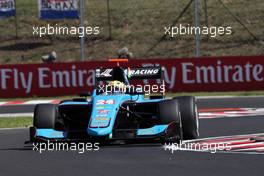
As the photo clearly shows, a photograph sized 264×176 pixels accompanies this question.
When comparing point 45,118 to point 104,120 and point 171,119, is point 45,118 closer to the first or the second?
point 104,120

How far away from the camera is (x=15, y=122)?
18391mm

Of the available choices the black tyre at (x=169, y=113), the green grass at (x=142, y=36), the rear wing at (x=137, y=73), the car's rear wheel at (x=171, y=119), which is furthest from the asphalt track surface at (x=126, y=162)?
the green grass at (x=142, y=36)

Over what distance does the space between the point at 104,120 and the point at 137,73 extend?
89.6 inches

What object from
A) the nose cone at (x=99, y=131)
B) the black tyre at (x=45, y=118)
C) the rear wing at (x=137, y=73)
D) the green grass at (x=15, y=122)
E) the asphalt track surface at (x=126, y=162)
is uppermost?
the rear wing at (x=137, y=73)

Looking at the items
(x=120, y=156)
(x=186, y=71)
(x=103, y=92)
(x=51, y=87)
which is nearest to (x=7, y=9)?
(x=51, y=87)

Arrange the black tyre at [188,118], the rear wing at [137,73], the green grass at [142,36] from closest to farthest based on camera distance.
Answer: the black tyre at [188,118], the rear wing at [137,73], the green grass at [142,36]

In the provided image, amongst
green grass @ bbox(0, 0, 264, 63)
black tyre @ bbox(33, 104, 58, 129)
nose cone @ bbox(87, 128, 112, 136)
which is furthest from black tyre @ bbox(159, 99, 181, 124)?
green grass @ bbox(0, 0, 264, 63)

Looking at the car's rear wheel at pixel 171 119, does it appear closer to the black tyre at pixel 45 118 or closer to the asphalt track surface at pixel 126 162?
the asphalt track surface at pixel 126 162

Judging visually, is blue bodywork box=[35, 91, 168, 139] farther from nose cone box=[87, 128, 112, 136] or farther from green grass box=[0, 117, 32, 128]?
green grass box=[0, 117, 32, 128]

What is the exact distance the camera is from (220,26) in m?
32.0

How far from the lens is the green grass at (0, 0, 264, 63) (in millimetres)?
30969

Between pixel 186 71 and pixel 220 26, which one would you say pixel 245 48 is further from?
pixel 186 71

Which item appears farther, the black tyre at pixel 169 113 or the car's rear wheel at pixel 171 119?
the black tyre at pixel 169 113

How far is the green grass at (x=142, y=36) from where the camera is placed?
31.0 metres
